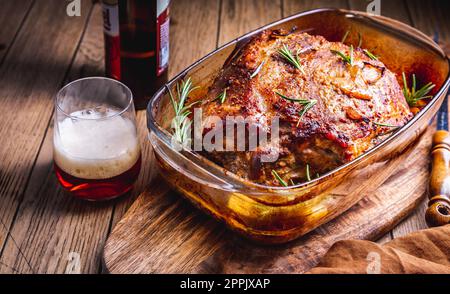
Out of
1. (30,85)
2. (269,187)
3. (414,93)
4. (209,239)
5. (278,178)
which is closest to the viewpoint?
(269,187)

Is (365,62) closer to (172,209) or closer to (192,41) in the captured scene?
(172,209)

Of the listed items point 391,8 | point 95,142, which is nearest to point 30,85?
point 95,142

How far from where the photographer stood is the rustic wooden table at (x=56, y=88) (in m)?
1.56

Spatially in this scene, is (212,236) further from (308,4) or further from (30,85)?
(308,4)

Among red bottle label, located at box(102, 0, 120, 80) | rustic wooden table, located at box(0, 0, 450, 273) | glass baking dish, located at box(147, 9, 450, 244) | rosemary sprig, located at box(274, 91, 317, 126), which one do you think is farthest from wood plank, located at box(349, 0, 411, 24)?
rosemary sprig, located at box(274, 91, 317, 126)

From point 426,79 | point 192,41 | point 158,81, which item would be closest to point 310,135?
point 426,79

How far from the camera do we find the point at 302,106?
151 cm

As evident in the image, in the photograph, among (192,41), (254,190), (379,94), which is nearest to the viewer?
(254,190)

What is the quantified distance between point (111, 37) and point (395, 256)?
1.03m

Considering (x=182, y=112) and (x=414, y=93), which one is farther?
(x=414, y=93)

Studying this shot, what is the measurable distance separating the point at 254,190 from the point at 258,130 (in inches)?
6.6

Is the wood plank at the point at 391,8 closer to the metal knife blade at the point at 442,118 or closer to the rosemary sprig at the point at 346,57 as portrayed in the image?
the metal knife blade at the point at 442,118

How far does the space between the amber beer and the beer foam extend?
373 mm

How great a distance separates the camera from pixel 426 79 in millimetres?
1826
